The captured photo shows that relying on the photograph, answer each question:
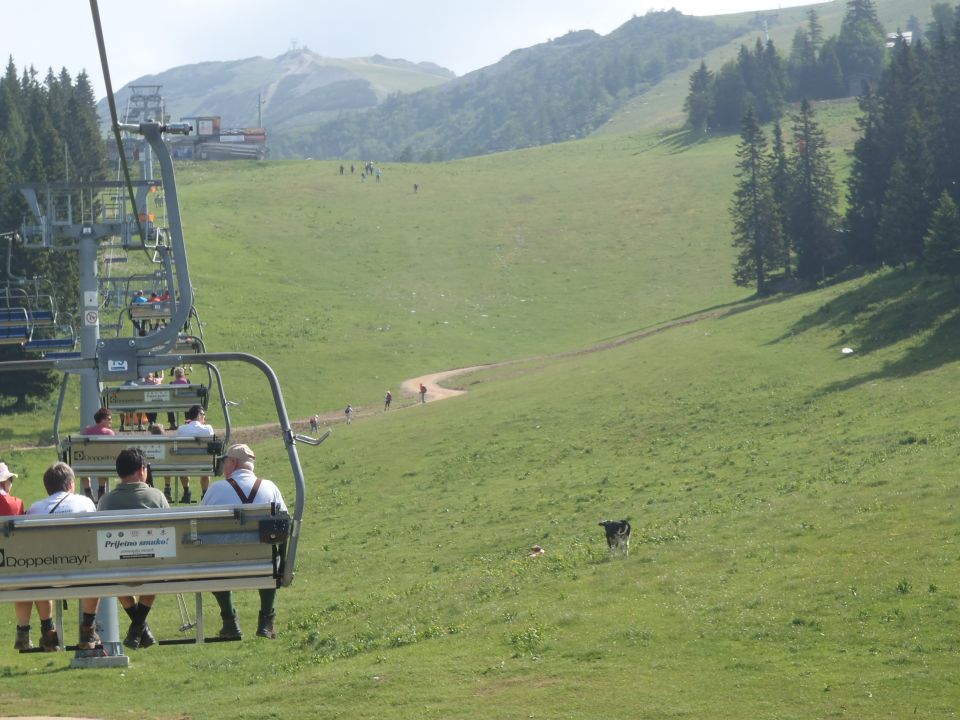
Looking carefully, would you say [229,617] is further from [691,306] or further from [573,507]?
[691,306]

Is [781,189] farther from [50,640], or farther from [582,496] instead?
[50,640]

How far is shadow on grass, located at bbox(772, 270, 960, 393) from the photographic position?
54706 mm

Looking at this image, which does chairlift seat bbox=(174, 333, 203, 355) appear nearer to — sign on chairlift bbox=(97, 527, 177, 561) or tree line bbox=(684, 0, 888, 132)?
sign on chairlift bbox=(97, 527, 177, 561)

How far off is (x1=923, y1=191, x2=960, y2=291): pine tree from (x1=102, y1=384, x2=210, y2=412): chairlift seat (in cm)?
4743

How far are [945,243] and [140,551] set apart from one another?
55.5 m

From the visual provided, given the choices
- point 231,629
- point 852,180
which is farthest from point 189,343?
point 852,180

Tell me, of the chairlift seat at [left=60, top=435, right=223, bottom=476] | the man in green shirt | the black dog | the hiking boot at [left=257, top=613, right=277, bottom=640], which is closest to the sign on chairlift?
the man in green shirt

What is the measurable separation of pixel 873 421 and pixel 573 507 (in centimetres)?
1170

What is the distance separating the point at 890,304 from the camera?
65.7 m

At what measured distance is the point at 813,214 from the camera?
286 feet

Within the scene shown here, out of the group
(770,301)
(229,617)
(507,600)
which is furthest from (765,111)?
(229,617)

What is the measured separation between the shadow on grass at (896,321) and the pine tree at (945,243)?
4.97ft

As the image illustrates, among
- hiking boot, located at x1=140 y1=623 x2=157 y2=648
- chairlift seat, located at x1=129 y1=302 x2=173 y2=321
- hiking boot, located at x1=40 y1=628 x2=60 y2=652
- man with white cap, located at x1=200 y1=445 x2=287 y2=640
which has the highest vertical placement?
man with white cap, located at x1=200 y1=445 x2=287 y2=640

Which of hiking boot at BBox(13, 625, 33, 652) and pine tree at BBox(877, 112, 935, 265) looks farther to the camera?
pine tree at BBox(877, 112, 935, 265)
